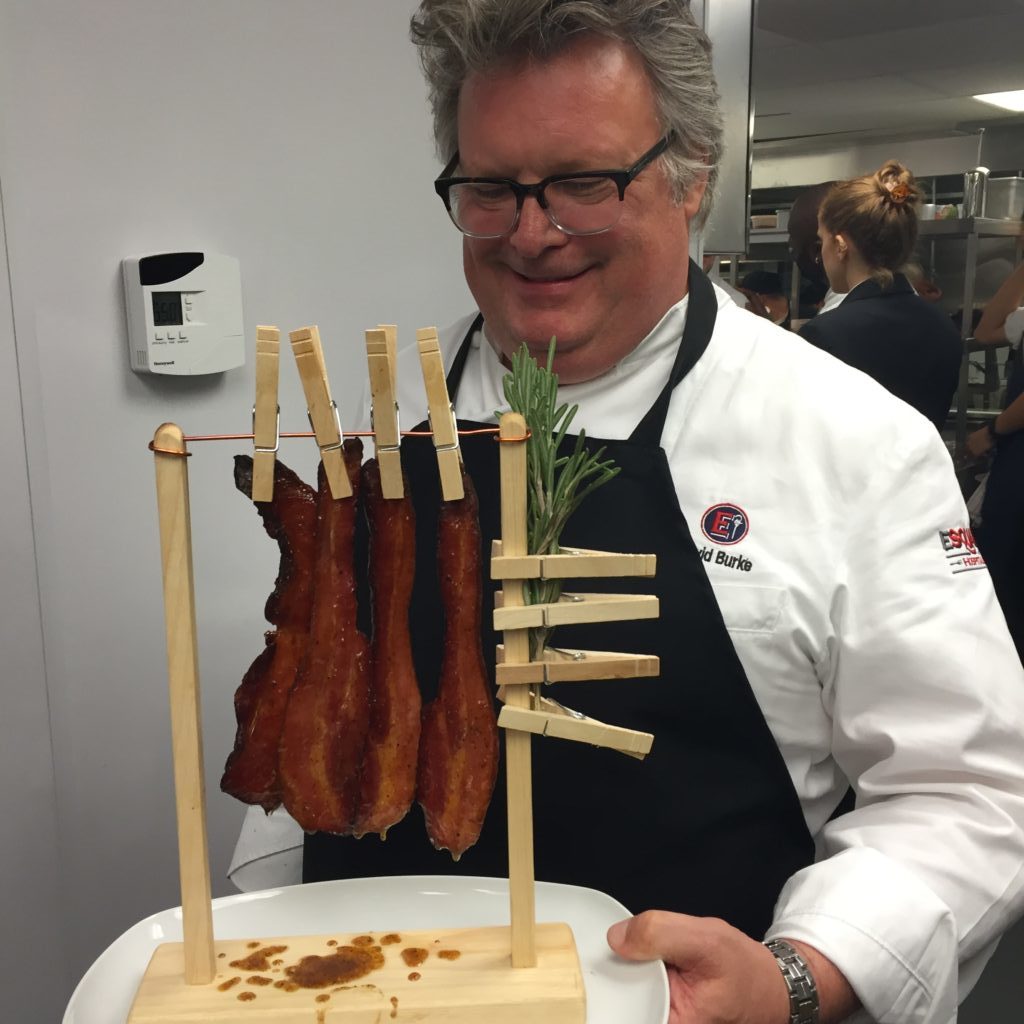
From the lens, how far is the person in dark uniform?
2.18 meters

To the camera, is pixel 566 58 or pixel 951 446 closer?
pixel 566 58

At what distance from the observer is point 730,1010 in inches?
32.8

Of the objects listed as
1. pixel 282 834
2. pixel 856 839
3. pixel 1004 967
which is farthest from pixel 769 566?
pixel 1004 967

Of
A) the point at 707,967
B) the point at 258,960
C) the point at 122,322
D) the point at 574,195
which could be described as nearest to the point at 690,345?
the point at 574,195

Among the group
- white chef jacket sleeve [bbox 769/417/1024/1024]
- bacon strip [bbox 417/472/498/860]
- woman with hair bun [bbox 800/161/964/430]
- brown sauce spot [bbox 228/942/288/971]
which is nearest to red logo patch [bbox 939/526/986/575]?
white chef jacket sleeve [bbox 769/417/1024/1024]

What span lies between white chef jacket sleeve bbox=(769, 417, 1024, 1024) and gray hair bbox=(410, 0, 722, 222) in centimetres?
42

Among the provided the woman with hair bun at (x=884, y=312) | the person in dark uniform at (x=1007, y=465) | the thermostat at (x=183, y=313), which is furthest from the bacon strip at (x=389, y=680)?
the person in dark uniform at (x=1007, y=465)

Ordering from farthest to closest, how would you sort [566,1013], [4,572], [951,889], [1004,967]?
[1004,967] < [4,572] < [951,889] < [566,1013]

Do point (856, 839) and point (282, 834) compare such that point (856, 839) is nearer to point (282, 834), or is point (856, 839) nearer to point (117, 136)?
point (282, 834)

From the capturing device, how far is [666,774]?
112 cm

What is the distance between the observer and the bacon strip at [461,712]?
86 cm

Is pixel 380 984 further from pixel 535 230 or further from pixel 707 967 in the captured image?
pixel 535 230

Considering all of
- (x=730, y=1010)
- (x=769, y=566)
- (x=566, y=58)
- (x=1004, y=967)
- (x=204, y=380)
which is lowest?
(x=1004, y=967)

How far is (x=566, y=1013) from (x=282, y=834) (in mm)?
645
